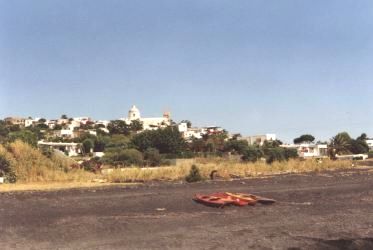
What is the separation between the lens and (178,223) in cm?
1009

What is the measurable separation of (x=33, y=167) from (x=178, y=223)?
558 inches

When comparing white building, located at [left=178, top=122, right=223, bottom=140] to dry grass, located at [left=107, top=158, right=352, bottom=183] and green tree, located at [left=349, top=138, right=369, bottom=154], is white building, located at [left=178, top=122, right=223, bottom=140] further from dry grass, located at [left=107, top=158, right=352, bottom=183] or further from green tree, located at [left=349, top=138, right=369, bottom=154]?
dry grass, located at [left=107, top=158, right=352, bottom=183]

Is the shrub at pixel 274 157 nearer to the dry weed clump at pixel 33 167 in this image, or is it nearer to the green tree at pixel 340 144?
the dry weed clump at pixel 33 167

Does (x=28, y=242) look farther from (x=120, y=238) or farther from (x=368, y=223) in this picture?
(x=368, y=223)

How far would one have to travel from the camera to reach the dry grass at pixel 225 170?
924 inches

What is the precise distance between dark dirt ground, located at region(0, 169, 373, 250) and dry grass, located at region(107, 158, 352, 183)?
838 centimetres

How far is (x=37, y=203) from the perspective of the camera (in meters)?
13.3

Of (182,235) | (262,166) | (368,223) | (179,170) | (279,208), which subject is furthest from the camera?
(262,166)

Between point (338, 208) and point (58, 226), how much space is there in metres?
6.51

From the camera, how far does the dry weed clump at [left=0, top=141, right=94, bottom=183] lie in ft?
72.9

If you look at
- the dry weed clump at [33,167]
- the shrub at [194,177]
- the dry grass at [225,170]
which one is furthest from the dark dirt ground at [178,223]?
the dry grass at [225,170]

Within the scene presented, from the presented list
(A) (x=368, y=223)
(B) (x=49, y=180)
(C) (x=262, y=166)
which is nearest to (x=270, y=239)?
(A) (x=368, y=223)

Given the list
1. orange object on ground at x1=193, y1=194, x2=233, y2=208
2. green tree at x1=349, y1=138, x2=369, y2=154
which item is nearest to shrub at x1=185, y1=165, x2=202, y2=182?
orange object on ground at x1=193, y1=194, x2=233, y2=208

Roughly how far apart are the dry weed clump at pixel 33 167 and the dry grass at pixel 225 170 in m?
1.80
